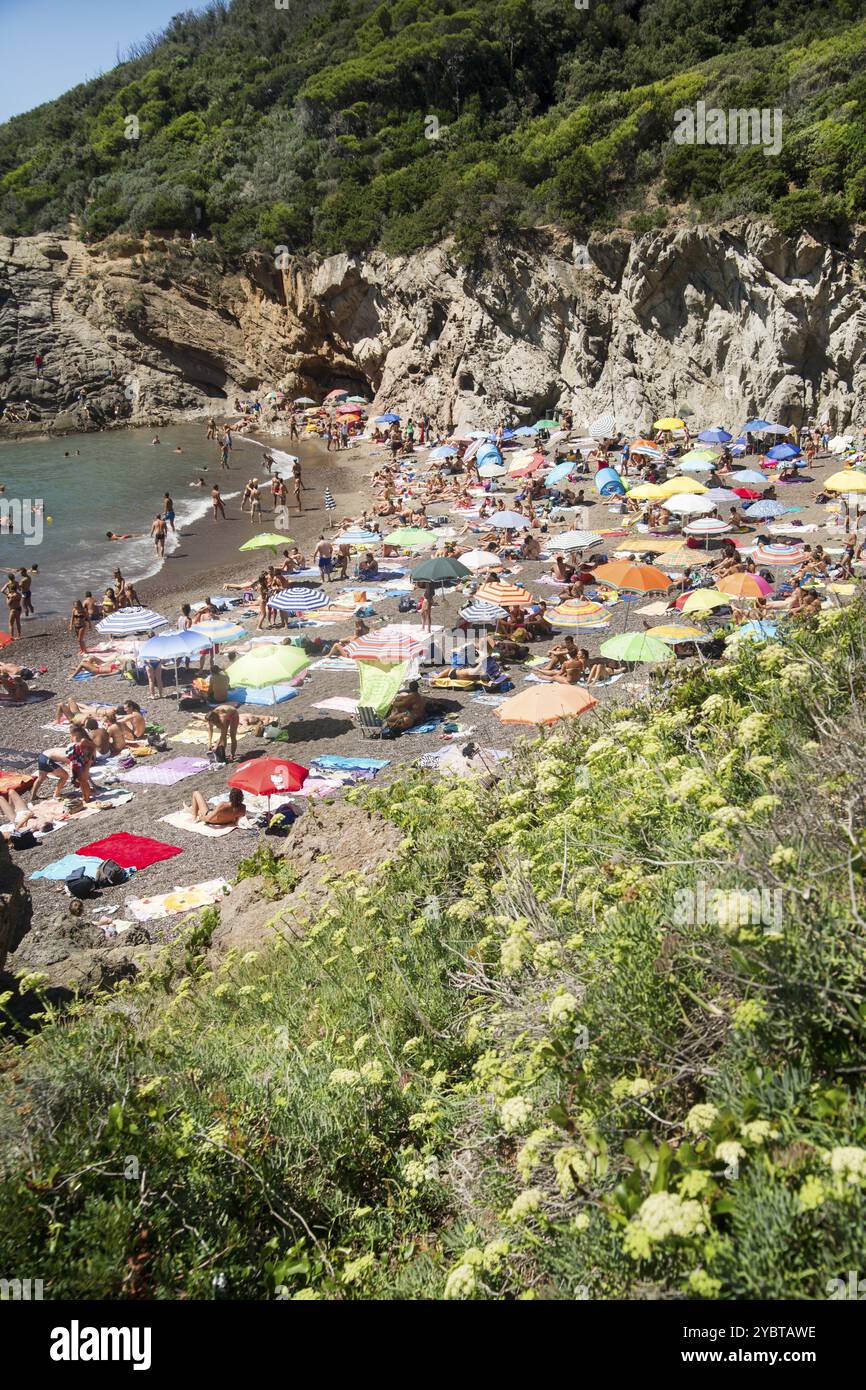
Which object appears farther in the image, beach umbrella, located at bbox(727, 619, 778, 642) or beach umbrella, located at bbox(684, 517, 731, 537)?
beach umbrella, located at bbox(684, 517, 731, 537)

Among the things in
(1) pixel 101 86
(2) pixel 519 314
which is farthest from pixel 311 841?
(1) pixel 101 86

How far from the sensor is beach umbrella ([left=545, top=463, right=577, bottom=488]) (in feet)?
93.2

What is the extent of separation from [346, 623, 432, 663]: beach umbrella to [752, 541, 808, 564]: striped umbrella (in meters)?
7.79

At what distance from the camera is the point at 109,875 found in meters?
11.1

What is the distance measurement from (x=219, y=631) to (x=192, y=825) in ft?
20.4

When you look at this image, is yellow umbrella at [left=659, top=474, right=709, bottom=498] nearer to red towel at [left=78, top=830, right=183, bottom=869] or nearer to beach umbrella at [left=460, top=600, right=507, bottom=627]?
beach umbrella at [left=460, top=600, right=507, bottom=627]

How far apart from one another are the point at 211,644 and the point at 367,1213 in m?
14.0

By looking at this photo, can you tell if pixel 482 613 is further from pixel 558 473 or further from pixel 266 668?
pixel 558 473

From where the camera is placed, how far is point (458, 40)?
5138 cm

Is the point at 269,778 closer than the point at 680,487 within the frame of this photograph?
Yes

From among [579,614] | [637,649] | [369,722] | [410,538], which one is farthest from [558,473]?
[637,649]

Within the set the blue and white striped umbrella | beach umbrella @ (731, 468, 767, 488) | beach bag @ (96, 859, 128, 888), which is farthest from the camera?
beach umbrella @ (731, 468, 767, 488)

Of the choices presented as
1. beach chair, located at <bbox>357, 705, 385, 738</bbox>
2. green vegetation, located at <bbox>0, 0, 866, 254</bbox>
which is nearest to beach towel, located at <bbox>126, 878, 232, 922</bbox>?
beach chair, located at <bbox>357, 705, 385, 738</bbox>
